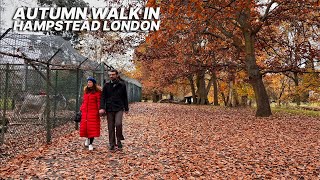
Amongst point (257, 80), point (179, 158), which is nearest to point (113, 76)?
point (179, 158)

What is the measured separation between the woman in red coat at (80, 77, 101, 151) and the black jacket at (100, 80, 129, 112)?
0.69ft

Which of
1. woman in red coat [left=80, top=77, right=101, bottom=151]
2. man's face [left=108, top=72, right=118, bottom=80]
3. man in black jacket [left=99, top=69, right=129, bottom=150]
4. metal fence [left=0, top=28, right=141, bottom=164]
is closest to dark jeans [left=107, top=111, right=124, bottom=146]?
man in black jacket [left=99, top=69, right=129, bottom=150]

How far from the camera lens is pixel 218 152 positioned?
8.17 m

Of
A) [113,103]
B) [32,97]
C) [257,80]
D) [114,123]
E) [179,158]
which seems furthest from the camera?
[257,80]

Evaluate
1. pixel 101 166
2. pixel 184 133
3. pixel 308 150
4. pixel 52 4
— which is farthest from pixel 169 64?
pixel 101 166

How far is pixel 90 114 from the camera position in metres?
8.25

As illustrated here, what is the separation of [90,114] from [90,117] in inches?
2.9

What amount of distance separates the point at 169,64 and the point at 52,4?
13789mm

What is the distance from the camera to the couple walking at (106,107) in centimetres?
820

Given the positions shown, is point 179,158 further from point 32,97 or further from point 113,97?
point 32,97

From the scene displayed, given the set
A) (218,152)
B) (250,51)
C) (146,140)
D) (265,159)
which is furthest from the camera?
(250,51)

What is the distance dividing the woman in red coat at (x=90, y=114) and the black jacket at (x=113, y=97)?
0.69 feet

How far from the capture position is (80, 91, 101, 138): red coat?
8195 mm

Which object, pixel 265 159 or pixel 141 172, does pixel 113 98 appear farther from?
pixel 265 159
